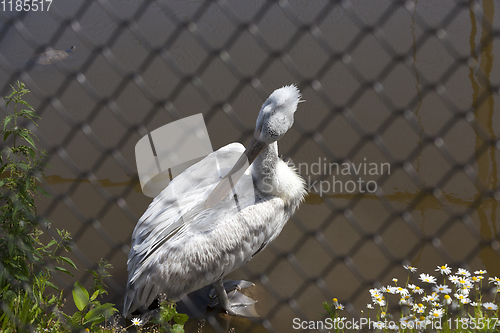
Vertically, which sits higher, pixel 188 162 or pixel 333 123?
pixel 333 123

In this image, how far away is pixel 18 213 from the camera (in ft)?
4.40

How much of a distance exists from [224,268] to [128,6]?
2.92m

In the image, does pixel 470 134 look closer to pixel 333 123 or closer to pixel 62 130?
pixel 333 123

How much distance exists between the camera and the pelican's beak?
6.17ft

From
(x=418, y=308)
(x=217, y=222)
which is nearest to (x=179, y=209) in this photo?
(x=217, y=222)

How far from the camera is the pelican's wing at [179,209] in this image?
1847mm

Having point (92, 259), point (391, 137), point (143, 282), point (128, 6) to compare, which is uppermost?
point (128, 6)

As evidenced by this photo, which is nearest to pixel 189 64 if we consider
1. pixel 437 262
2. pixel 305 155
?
pixel 305 155

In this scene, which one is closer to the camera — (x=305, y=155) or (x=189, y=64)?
(x=305, y=155)

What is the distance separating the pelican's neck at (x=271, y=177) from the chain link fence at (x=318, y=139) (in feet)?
0.58

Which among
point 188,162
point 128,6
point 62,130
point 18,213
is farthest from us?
point 128,6

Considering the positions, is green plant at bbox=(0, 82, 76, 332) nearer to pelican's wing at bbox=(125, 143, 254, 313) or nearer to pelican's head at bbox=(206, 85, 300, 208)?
pelican's wing at bbox=(125, 143, 254, 313)

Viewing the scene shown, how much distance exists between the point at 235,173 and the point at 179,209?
310mm

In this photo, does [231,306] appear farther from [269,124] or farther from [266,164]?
[269,124]
